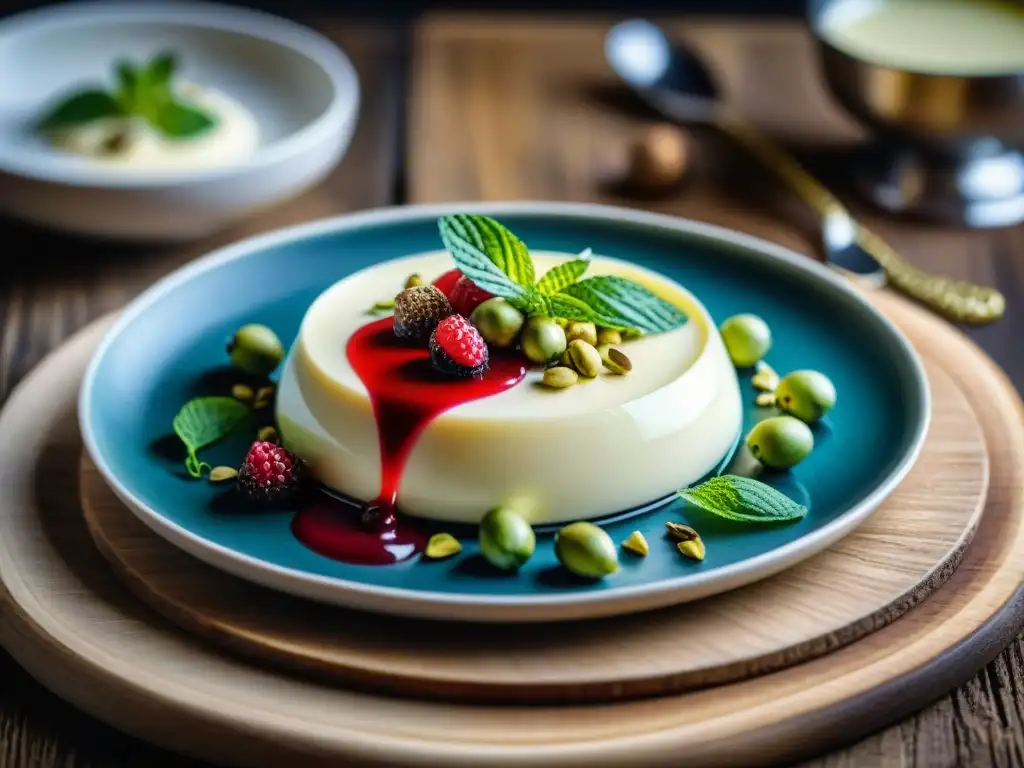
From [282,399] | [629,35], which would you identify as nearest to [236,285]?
[282,399]

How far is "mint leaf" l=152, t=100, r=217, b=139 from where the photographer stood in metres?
2.51

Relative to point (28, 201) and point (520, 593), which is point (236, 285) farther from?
point (520, 593)

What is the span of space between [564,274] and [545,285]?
0.09 ft

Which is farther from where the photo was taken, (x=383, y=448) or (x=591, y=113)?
(x=591, y=113)

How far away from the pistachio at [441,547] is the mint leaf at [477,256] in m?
0.30

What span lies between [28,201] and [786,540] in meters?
1.42

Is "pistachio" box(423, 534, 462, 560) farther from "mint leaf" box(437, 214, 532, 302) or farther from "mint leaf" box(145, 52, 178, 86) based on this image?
"mint leaf" box(145, 52, 178, 86)

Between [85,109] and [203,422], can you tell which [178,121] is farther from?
[203,422]

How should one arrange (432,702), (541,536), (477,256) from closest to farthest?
(432,702)
(541,536)
(477,256)

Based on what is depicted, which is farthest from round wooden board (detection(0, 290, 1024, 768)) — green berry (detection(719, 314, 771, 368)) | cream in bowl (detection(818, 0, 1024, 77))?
cream in bowl (detection(818, 0, 1024, 77))

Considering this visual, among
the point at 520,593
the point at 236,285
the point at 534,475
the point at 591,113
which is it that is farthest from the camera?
the point at 591,113

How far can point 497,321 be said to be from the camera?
1579 millimetres

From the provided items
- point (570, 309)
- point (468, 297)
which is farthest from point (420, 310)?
point (570, 309)

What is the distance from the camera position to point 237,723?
4.14 feet
